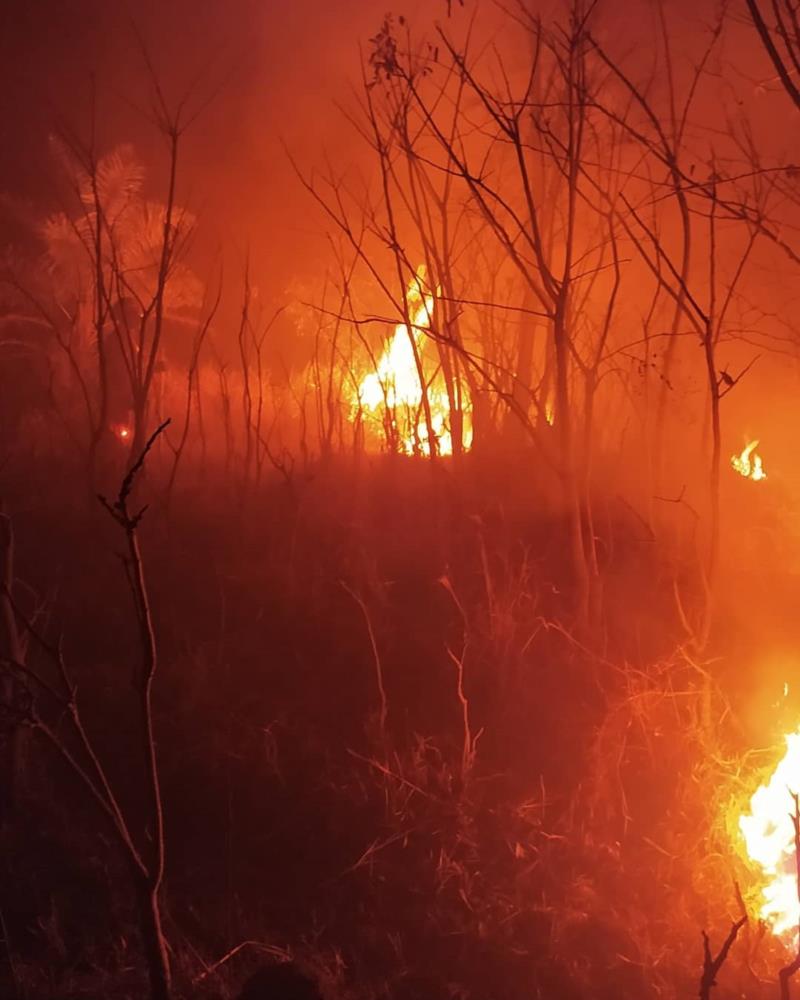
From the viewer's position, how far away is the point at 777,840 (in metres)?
5.61

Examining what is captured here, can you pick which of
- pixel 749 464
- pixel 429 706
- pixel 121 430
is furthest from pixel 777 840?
pixel 121 430

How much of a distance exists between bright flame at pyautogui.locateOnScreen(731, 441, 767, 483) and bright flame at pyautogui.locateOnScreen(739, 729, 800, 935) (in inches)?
258

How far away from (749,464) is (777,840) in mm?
7331

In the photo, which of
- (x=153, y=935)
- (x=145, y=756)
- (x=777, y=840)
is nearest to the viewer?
(x=145, y=756)

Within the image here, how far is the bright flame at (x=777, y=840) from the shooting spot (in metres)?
5.46

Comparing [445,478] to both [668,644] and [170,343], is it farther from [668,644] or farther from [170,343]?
[170,343]

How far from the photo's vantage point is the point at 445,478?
826 centimetres

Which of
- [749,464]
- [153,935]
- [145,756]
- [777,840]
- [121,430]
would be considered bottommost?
[777,840]

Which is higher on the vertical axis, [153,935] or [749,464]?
[749,464]

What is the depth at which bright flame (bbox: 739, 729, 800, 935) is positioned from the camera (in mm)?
5465

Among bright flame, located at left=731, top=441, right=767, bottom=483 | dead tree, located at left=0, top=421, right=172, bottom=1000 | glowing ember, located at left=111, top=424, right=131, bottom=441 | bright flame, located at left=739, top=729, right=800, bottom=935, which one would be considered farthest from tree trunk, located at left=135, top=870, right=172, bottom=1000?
bright flame, located at left=731, top=441, right=767, bottom=483

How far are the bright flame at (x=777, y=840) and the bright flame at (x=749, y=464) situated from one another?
258 inches

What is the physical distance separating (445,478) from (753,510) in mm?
3947

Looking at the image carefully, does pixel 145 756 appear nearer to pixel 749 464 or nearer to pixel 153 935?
pixel 153 935
